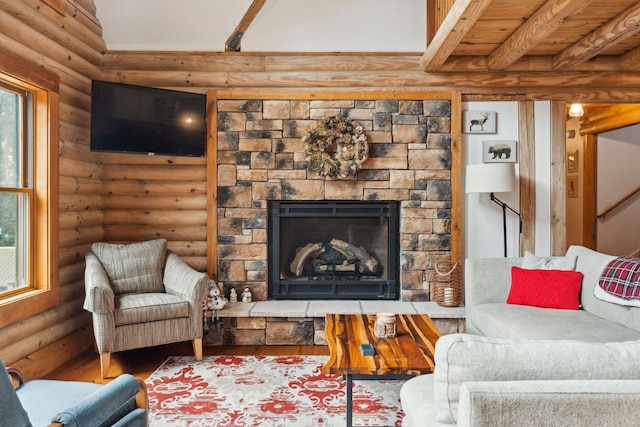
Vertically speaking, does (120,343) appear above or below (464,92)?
below

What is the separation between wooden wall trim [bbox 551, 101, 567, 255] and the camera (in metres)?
4.12

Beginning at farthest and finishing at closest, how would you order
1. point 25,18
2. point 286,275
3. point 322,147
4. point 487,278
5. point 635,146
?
1. point 635,146
2. point 286,275
3. point 322,147
4. point 487,278
5. point 25,18

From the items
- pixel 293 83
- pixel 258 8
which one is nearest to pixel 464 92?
pixel 293 83

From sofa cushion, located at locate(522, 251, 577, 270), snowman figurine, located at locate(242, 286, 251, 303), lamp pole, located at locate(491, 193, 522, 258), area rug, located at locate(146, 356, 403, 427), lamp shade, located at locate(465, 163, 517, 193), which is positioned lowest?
area rug, located at locate(146, 356, 403, 427)

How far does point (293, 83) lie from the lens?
4082 millimetres

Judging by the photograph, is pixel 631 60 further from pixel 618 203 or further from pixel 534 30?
pixel 618 203

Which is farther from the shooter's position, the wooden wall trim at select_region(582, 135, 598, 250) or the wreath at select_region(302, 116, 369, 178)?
the wooden wall trim at select_region(582, 135, 598, 250)

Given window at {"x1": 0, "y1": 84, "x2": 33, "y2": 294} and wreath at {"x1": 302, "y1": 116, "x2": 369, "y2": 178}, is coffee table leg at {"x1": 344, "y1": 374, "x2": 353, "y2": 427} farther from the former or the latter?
window at {"x1": 0, "y1": 84, "x2": 33, "y2": 294}

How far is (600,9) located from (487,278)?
1.99 metres

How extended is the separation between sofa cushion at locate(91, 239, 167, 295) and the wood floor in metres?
0.50

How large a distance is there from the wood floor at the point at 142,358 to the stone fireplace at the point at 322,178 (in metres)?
0.57

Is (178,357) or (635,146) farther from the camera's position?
(635,146)

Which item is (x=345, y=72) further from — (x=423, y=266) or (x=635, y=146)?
(x=635, y=146)

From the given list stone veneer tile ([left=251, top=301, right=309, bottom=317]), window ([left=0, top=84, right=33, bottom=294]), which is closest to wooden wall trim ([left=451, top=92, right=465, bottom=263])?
stone veneer tile ([left=251, top=301, right=309, bottom=317])
